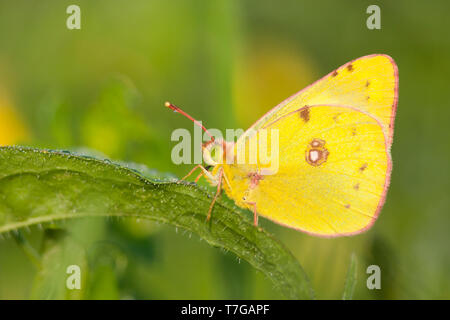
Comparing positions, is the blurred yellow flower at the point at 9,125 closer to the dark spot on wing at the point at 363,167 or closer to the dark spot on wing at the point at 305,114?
the dark spot on wing at the point at 305,114

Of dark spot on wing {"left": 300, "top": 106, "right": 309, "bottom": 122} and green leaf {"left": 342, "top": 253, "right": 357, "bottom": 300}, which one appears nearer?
green leaf {"left": 342, "top": 253, "right": 357, "bottom": 300}

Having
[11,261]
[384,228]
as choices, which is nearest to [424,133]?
[384,228]

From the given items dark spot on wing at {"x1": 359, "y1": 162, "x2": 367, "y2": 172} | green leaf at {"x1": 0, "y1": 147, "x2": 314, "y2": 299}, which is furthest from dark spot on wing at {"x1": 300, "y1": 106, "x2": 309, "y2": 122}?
green leaf at {"x1": 0, "y1": 147, "x2": 314, "y2": 299}

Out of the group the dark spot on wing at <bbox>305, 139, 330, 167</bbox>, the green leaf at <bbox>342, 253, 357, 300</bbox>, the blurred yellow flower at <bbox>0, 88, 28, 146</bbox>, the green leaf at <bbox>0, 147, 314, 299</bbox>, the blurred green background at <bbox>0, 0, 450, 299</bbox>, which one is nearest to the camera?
the green leaf at <bbox>0, 147, 314, 299</bbox>

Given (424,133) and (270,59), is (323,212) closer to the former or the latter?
(424,133)

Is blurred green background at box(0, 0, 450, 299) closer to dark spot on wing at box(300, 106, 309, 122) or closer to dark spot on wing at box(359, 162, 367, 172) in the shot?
dark spot on wing at box(359, 162, 367, 172)

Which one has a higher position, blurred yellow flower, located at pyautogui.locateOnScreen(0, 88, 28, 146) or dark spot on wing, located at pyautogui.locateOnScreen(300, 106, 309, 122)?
blurred yellow flower, located at pyautogui.locateOnScreen(0, 88, 28, 146)

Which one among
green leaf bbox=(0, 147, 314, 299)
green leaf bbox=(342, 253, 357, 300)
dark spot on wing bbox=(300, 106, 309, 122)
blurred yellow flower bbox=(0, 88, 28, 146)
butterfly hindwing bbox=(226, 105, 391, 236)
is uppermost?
blurred yellow flower bbox=(0, 88, 28, 146)

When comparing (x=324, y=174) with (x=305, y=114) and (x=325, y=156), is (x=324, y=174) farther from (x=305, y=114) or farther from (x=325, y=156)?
(x=305, y=114)

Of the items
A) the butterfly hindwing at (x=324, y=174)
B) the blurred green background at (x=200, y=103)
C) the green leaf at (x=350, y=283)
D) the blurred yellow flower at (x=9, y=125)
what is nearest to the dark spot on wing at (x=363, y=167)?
the butterfly hindwing at (x=324, y=174)
